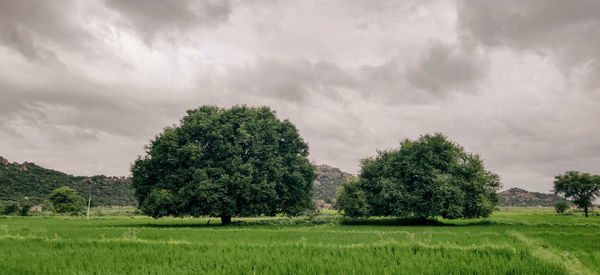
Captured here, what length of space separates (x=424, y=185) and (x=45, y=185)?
131442 mm

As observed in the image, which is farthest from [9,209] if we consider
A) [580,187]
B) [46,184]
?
[580,187]

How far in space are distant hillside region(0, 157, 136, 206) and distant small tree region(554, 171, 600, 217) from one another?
124377 millimetres

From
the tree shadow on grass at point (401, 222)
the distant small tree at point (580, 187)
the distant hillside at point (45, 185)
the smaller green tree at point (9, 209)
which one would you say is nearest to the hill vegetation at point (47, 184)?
the distant hillside at point (45, 185)

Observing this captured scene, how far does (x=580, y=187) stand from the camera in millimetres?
72125

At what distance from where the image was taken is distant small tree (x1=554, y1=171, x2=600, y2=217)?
7138 cm

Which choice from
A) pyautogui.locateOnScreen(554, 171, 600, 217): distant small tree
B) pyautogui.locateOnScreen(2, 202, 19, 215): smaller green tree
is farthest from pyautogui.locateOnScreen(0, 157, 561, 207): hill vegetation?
pyautogui.locateOnScreen(554, 171, 600, 217): distant small tree

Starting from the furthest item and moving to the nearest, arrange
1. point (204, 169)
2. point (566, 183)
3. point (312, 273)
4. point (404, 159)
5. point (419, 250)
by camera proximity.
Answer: point (566, 183), point (404, 159), point (204, 169), point (419, 250), point (312, 273)

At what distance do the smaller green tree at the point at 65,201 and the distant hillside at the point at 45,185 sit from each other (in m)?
10.5

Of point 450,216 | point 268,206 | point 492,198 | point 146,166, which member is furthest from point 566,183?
point 146,166

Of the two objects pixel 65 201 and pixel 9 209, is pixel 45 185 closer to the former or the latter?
pixel 65 201

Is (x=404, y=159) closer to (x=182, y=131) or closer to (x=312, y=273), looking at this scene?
(x=182, y=131)

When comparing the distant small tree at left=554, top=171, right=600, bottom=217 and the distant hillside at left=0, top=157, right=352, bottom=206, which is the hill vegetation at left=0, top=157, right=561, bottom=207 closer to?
the distant hillside at left=0, top=157, right=352, bottom=206

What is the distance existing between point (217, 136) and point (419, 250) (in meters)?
26.7

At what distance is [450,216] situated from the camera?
3456 centimetres
